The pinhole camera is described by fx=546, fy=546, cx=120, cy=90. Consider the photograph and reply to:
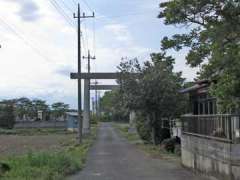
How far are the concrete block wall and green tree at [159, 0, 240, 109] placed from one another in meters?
1.68

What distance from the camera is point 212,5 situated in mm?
16203

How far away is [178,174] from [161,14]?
23.5 feet

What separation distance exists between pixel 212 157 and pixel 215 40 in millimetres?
4972

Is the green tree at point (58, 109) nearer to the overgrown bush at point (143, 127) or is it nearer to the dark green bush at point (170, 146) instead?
the overgrown bush at point (143, 127)

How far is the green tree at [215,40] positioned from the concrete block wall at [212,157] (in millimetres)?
1685

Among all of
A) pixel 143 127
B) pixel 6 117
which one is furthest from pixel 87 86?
pixel 6 117

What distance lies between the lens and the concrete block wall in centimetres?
1651

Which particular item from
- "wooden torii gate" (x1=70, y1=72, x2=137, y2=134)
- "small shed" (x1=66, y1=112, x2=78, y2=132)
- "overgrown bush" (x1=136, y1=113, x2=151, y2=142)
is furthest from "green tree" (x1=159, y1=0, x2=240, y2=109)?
"small shed" (x1=66, y1=112, x2=78, y2=132)

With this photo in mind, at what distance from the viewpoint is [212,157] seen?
19.1 m

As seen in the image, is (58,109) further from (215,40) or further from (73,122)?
(215,40)

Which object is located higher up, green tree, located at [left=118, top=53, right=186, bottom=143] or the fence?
green tree, located at [left=118, top=53, right=186, bottom=143]

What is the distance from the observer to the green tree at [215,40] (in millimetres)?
15359

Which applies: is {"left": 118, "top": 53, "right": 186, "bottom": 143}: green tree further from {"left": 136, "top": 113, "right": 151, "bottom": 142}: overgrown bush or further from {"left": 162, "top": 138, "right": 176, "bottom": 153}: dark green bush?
{"left": 162, "top": 138, "right": 176, "bottom": 153}: dark green bush

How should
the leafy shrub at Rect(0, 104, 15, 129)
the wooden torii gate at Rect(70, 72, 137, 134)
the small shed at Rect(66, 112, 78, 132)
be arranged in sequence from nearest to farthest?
the wooden torii gate at Rect(70, 72, 137, 134)
the small shed at Rect(66, 112, 78, 132)
the leafy shrub at Rect(0, 104, 15, 129)
